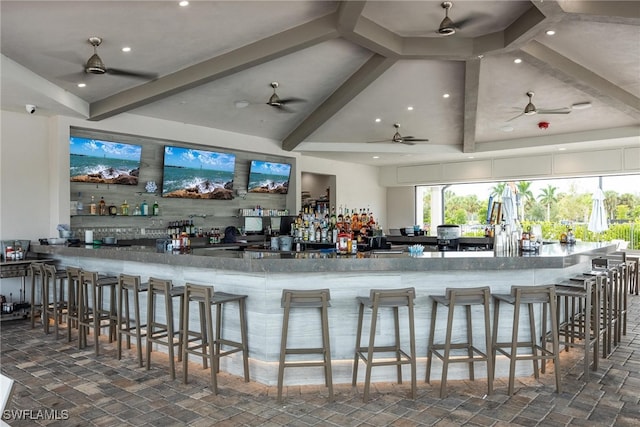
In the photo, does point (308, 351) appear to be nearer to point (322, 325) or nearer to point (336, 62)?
point (322, 325)

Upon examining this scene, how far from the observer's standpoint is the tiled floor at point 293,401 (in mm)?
3227

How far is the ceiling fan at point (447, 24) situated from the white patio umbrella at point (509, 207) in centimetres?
175

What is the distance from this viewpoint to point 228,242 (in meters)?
8.75

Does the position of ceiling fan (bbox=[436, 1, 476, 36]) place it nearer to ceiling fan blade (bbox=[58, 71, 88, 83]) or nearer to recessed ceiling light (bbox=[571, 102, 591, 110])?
recessed ceiling light (bbox=[571, 102, 591, 110])

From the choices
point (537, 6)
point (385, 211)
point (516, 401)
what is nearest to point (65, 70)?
point (537, 6)

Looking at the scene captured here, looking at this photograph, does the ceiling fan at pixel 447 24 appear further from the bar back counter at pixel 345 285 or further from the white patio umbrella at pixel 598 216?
the white patio umbrella at pixel 598 216

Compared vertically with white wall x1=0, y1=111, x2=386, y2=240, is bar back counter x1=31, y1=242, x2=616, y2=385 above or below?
below

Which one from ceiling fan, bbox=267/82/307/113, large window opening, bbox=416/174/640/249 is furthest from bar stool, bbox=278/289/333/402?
large window opening, bbox=416/174/640/249

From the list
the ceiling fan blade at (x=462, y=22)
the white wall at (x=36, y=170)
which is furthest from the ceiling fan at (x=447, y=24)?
the white wall at (x=36, y=170)

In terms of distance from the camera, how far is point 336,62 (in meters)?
6.47

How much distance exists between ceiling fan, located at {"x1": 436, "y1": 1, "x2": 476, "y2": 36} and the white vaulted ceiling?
0.24ft

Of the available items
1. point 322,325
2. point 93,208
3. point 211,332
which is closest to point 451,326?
point 322,325

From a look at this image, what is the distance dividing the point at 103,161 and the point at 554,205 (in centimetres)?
1009

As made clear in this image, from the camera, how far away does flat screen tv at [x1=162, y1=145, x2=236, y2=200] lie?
8383 millimetres
